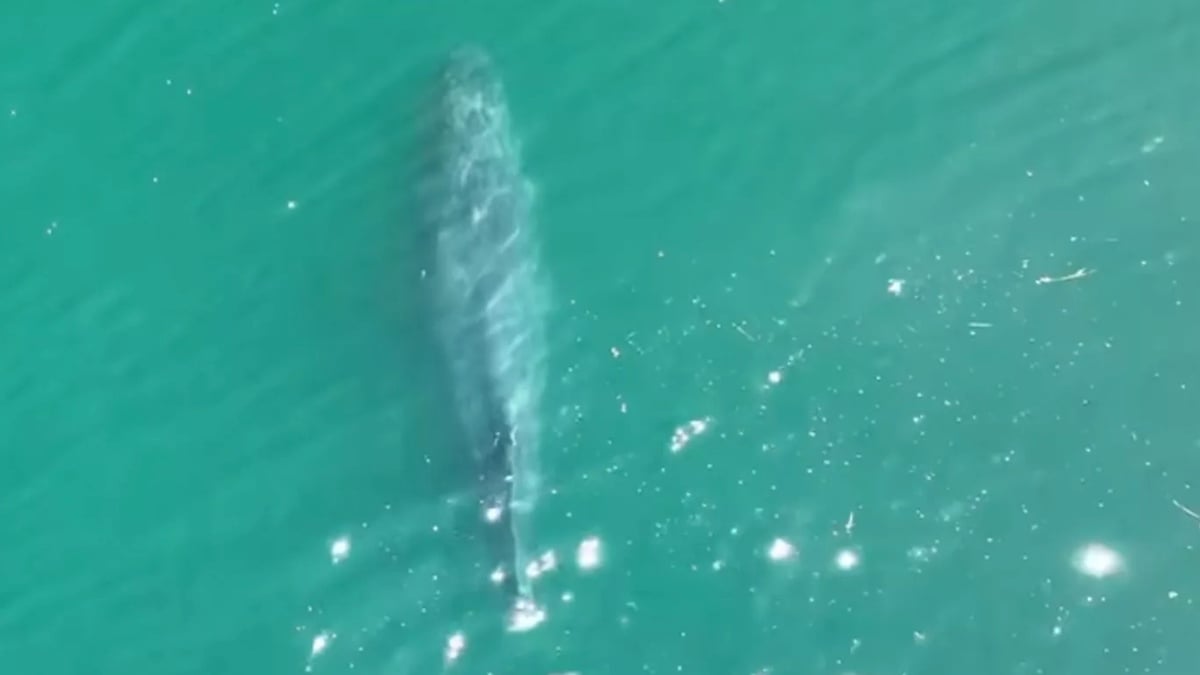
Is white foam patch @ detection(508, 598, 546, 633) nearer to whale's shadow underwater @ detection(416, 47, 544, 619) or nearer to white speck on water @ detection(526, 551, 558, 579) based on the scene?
whale's shadow underwater @ detection(416, 47, 544, 619)

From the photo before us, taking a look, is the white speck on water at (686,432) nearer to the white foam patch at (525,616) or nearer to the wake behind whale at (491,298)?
the wake behind whale at (491,298)

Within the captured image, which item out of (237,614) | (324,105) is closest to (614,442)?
(237,614)

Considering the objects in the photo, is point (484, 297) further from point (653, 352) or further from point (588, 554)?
point (588, 554)

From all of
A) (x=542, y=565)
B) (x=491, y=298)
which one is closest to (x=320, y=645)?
(x=542, y=565)

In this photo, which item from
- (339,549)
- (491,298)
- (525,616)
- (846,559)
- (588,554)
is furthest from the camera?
(491,298)

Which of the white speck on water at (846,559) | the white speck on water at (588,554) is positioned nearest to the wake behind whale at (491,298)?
the white speck on water at (588,554)

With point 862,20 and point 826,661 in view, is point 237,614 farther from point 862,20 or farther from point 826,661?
point 862,20
